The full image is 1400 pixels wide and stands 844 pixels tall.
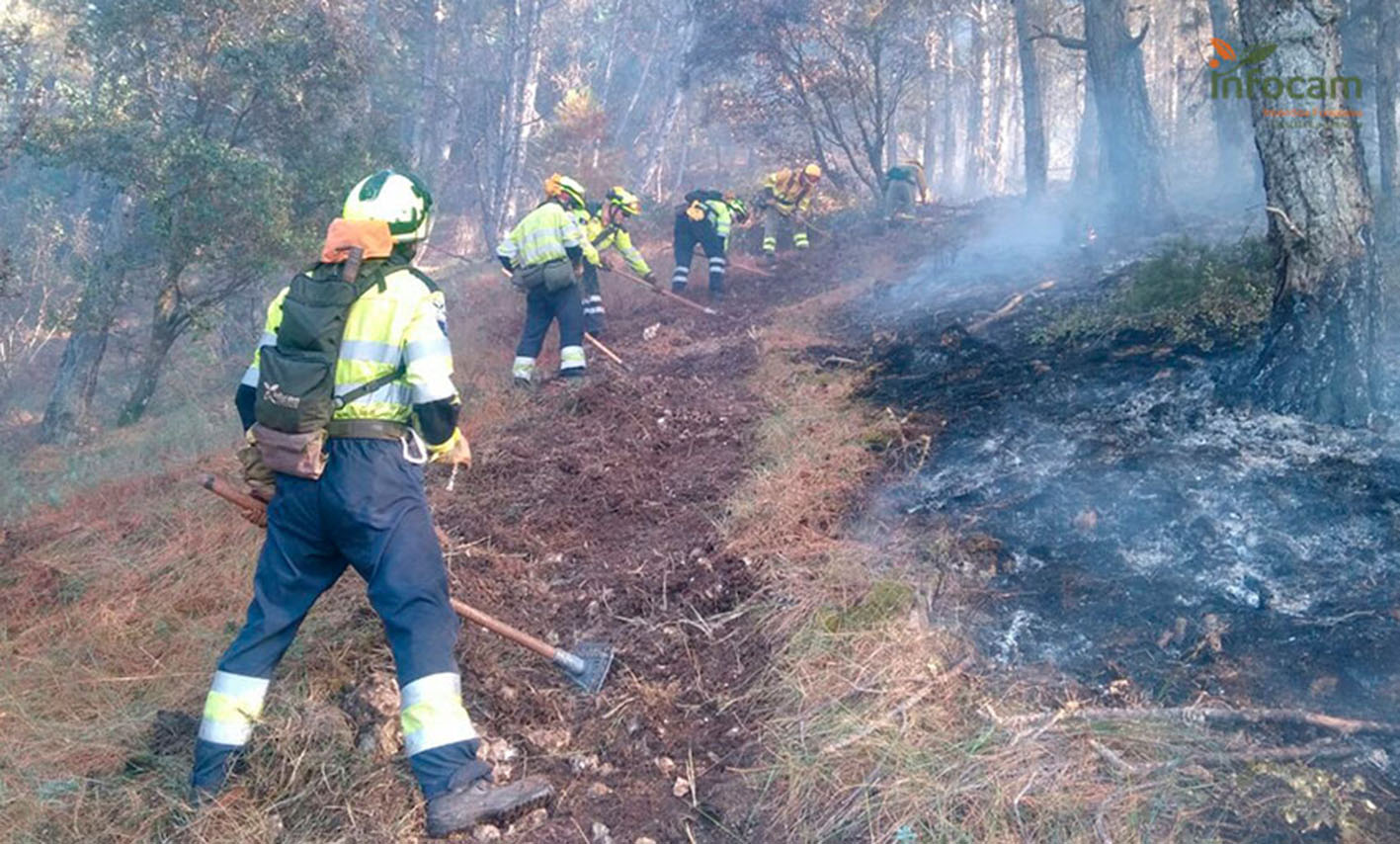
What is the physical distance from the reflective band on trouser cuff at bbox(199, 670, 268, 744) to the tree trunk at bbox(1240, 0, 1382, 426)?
16.5 ft

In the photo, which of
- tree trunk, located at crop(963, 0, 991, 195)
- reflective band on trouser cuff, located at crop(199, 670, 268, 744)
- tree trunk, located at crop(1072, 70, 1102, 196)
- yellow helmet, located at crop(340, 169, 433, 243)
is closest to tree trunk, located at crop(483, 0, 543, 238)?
tree trunk, located at crop(1072, 70, 1102, 196)

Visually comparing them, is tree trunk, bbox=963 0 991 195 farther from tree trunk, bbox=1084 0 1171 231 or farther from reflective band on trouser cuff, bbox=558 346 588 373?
reflective band on trouser cuff, bbox=558 346 588 373

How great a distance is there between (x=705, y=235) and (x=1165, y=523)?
28.1 ft

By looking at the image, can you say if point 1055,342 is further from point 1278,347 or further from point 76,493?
point 76,493

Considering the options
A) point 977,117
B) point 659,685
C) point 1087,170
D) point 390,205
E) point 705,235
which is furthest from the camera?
Answer: point 977,117

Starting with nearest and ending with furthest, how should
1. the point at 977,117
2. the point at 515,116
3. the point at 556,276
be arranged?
the point at 556,276 → the point at 515,116 → the point at 977,117

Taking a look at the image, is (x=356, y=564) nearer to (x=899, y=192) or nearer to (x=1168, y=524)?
(x=1168, y=524)

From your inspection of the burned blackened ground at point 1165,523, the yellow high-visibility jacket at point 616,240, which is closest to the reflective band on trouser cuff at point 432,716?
the burned blackened ground at point 1165,523

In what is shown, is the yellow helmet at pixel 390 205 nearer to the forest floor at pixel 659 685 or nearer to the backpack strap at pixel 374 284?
the backpack strap at pixel 374 284

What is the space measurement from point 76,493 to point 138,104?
487 cm

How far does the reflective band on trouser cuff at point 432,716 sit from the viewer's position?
2.93 metres

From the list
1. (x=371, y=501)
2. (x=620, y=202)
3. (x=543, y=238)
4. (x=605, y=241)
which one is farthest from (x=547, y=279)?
(x=371, y=501)

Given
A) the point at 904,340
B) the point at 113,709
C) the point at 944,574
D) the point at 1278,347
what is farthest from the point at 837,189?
the point at 113,709

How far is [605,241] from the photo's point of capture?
10.5m
